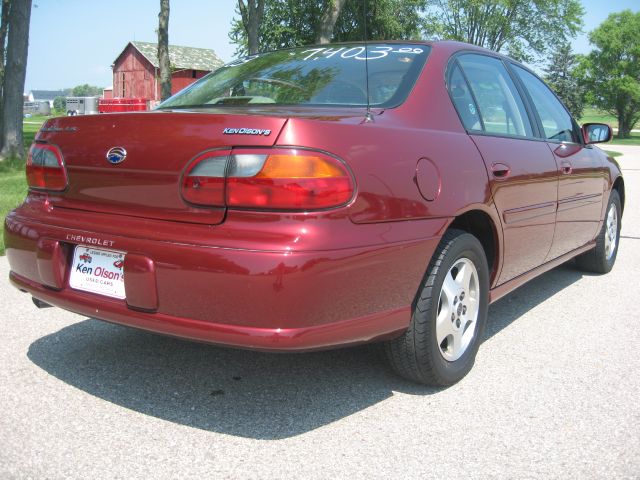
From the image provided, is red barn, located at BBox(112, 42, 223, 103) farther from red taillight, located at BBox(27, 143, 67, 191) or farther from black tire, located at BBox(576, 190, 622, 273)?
red taillight, located at BBox(27, 143, 67, 191)

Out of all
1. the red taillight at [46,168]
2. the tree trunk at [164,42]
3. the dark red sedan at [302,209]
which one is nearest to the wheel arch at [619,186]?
the dark red sedan at [302,209]

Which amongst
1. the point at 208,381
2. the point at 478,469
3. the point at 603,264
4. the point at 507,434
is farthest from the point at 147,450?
the point at 603,264

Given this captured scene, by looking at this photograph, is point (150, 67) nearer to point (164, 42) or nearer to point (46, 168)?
point (164, 42)

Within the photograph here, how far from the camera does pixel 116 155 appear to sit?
8.51ft

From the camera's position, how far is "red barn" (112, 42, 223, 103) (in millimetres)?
61188

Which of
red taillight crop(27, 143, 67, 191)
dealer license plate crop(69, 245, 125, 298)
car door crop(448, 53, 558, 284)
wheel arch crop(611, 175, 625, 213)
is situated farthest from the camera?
wheel arch crop(611, 175, 625, 213)

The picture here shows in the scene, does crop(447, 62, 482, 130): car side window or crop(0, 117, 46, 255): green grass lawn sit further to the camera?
crop(0, 117, 46, 255): green grass lawn

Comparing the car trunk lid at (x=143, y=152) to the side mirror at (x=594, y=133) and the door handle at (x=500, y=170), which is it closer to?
the door handle at (x=500, y=170)

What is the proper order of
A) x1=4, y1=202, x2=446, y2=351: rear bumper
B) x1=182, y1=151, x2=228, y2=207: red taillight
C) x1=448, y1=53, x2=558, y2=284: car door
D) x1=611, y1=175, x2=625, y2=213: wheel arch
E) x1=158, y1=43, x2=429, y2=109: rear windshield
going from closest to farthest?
x1=4, y1=202, x2=446, y2=351: rear bumper, x1=182, y1=151, x2=228, y2=207: red taillight, x1=158, y1=43, x2=429, y2=109: rear windshield, x1=448, y1=53, x2=558, y2=284: car door, x1=611, y1=175, x2=625, y2=213: wheel arch

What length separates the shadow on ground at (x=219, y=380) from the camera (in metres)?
2.71

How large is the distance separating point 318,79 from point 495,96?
1104mm

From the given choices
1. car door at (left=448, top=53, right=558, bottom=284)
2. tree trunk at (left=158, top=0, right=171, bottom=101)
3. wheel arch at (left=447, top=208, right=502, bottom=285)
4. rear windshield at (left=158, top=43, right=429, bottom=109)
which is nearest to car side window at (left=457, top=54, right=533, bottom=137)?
car door at (left=448, top=53, right=558, bottom=284)

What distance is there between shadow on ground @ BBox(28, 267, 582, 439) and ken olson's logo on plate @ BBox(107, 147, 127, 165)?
1.03m

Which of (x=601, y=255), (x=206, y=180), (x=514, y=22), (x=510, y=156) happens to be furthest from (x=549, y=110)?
(x=514, y=22)
